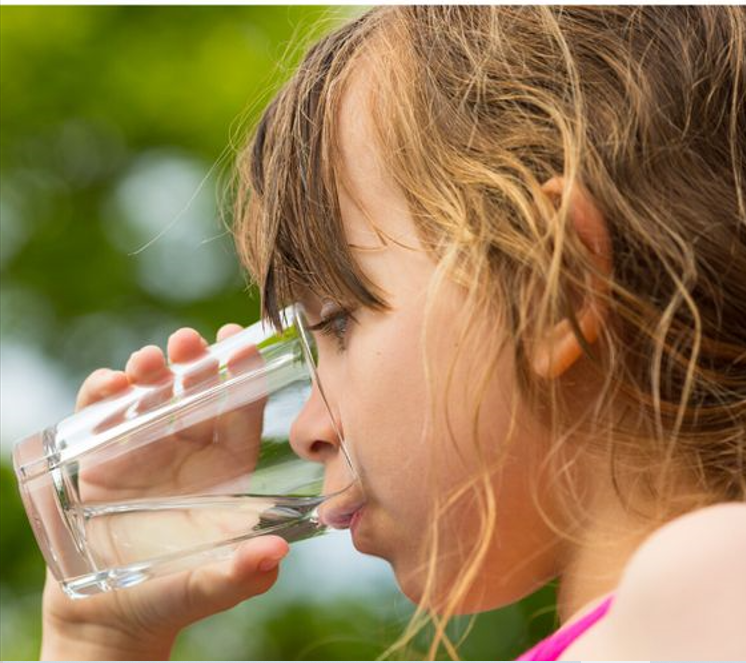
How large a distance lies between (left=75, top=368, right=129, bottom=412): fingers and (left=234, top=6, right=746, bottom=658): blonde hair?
0.31m

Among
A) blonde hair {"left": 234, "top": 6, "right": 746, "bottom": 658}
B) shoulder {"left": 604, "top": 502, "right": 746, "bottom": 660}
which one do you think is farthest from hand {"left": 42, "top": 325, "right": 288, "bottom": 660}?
shoulder {"left": 604, "top": 502, "right": 746, "bottom": 660}

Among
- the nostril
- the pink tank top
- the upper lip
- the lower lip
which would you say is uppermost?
the nostril

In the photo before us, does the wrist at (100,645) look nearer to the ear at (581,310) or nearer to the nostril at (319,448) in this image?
the nostril at (319,448)

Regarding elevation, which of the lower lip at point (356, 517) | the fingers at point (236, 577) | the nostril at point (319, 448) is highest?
the nostril at point (319, 448)

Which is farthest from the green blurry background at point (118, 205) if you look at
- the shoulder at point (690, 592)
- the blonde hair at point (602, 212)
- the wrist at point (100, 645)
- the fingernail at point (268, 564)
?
the shoulder at point (690, 592)

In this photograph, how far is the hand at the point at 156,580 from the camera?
141 cm

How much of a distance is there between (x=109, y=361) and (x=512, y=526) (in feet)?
10.3

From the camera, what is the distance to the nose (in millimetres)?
1340

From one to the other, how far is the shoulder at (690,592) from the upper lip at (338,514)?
45 cm

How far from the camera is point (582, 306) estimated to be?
1225 mm

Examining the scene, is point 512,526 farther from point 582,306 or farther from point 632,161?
point 632,161

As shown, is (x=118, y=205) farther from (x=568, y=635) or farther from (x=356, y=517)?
(x=568, y=635)

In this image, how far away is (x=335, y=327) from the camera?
4.46ft

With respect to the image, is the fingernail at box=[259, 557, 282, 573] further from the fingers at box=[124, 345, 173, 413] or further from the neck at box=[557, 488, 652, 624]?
the neck at box=[557, 488, 652, 624]
